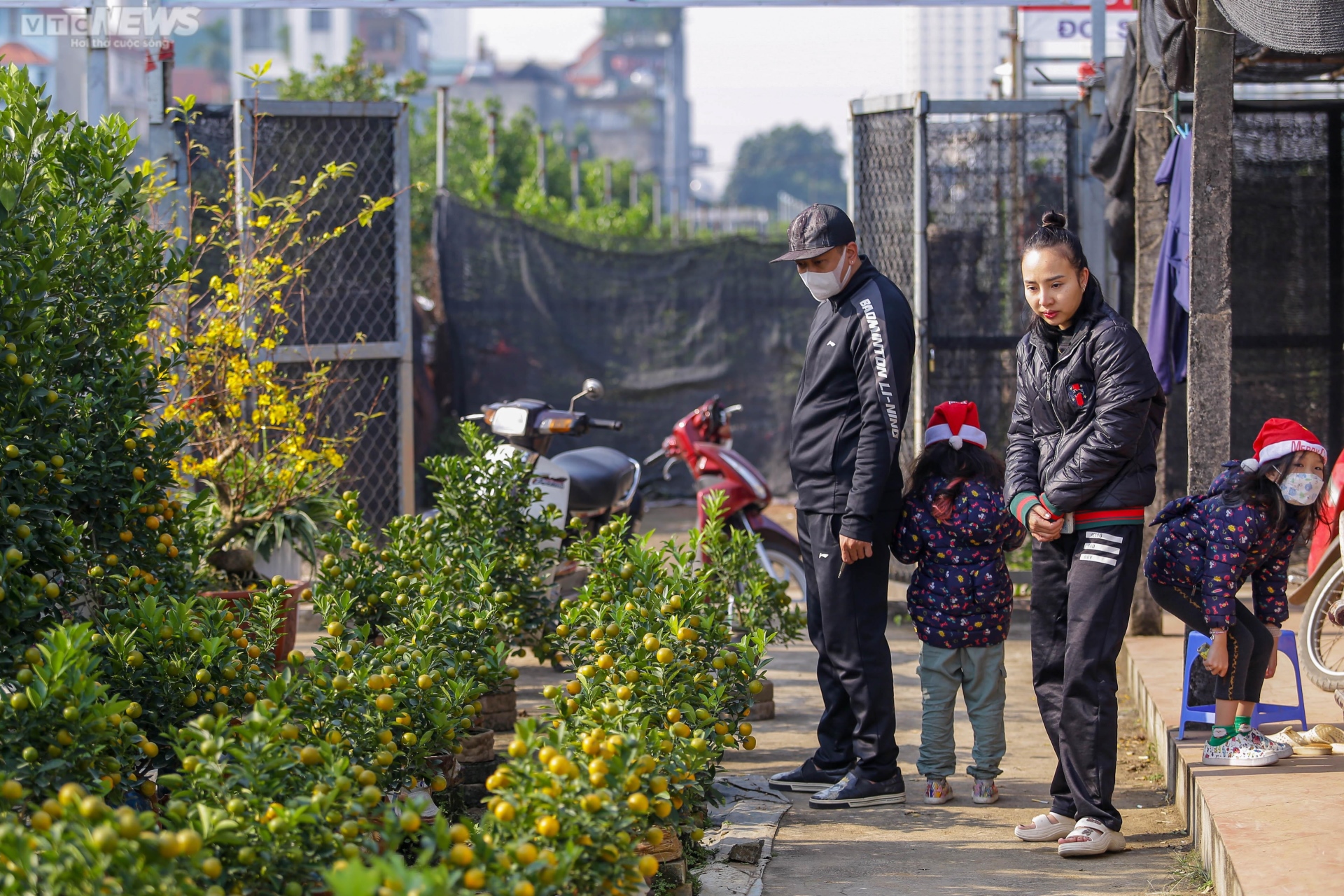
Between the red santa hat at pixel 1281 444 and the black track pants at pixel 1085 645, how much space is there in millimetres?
537

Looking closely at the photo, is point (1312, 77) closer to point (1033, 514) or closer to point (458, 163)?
point (1033, 514)

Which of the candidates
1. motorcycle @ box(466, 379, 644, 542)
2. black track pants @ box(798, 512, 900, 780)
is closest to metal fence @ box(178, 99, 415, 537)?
motorcycle @ box(466, 379, 644, 542)

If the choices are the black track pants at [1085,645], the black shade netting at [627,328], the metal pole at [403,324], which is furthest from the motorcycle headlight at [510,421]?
the black shade netting at [627,328]

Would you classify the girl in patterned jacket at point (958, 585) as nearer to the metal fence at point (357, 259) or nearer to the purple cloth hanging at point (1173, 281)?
the purple cloth hanging at point (1173, 281)

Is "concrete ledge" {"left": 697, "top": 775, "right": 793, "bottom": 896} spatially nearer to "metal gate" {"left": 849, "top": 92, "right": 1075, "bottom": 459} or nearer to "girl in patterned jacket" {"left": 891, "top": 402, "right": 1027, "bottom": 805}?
"girl in patterned jacket" {"left": 891, "top": 402, "right": 1027, "bottom": 805}

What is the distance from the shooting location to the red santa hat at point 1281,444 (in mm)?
4078

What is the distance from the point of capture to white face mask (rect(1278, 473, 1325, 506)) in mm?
4059

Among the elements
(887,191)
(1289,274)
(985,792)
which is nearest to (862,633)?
(985,792)

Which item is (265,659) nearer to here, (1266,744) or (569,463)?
(1266,744)

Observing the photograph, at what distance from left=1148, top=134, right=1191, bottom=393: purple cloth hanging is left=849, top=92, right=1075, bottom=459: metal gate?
47.8 inches

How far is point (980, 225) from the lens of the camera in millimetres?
7695

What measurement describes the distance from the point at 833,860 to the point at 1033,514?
3.98 feet

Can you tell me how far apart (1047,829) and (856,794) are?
0.68m

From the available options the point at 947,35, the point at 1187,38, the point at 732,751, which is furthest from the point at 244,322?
the point at 947,35
